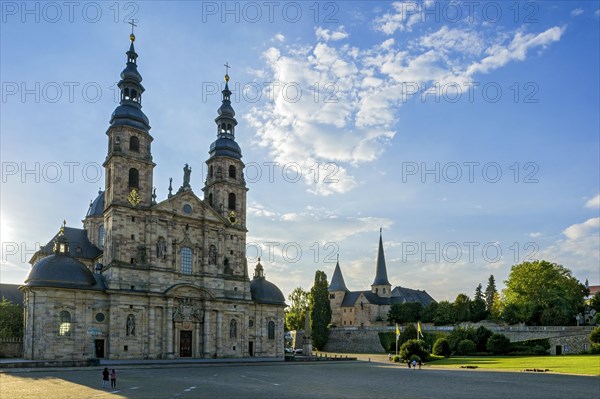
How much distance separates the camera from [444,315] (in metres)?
91.6

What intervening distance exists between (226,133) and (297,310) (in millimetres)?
51260

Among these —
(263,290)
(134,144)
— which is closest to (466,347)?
(263,290)

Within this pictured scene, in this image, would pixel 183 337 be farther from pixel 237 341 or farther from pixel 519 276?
pixel 519 276

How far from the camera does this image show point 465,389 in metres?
28.8

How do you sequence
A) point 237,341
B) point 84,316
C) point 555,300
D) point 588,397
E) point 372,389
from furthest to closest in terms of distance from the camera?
point 555,300 < point 237,341 < point 84,316 < point 372,389 < point 588,397

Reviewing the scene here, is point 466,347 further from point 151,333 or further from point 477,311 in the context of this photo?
point 151,333

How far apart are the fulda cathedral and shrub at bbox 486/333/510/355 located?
2706 cm

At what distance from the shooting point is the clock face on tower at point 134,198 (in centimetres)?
5706

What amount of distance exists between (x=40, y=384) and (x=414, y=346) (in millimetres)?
39347

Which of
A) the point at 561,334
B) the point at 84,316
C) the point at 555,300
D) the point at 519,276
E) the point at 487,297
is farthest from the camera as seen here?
the point at 487,297

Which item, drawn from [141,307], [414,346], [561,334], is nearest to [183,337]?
[141,307]

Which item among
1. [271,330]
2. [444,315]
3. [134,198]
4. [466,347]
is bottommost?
[466,347]

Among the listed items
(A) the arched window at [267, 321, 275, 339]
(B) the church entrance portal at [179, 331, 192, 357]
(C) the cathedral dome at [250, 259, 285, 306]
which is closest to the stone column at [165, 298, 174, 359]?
(B) the church entrance portal at [179, 331, 192, 357]

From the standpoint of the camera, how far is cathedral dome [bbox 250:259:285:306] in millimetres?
66688
